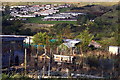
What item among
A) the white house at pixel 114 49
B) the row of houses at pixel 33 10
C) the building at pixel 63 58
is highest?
the row of houses at pixel 33 10

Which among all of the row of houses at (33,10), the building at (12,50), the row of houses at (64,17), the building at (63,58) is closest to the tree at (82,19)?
the row of houses at (64,17)

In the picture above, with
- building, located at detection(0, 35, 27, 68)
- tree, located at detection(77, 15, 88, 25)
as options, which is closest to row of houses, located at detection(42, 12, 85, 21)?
tree, located at detection(77, 15, 88, 25)

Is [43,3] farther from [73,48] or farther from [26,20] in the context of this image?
[73,48]

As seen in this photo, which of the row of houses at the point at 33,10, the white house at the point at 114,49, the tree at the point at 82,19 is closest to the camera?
the white house at the point at 114,49

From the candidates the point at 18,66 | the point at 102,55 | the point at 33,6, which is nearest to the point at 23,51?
the point at 18,66

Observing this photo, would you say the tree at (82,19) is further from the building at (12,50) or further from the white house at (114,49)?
the building at (12,50)

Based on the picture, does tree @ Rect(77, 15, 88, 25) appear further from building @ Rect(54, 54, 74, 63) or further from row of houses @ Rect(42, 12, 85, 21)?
building @ Rect(54, 54, 74, 63)

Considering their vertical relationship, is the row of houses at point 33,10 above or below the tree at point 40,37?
above

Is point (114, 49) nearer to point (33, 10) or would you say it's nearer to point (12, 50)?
point (33, 10)
